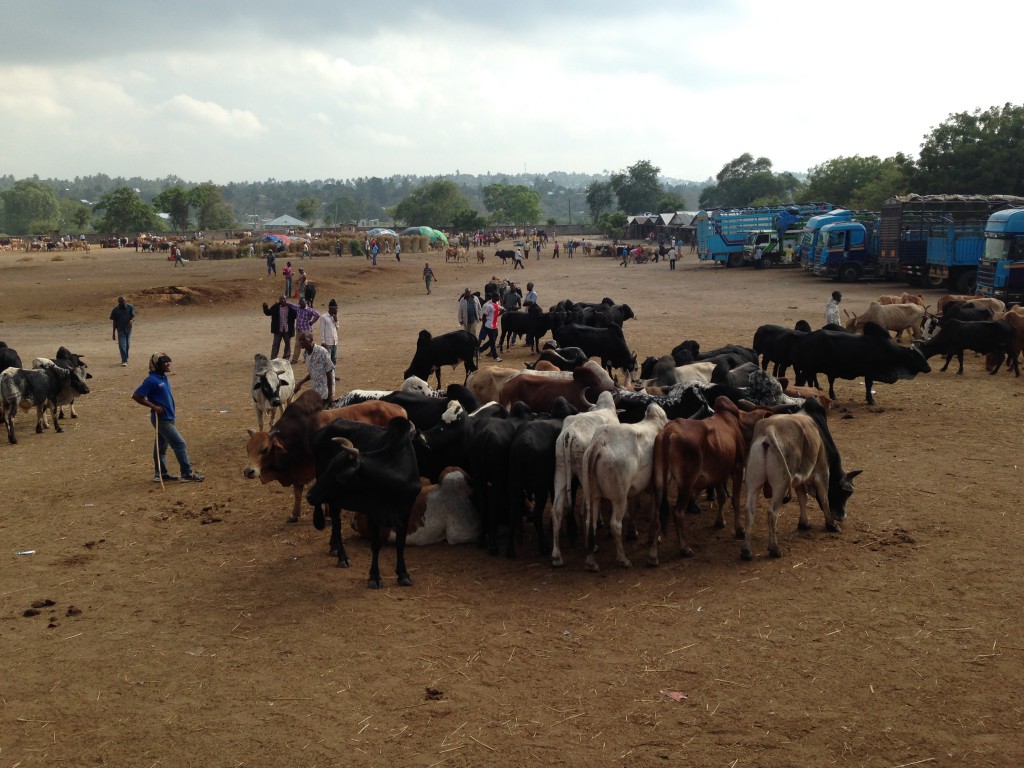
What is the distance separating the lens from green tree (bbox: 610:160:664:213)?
114000mm

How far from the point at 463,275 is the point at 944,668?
44.1 m

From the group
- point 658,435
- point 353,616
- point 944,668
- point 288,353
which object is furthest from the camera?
point 288,353

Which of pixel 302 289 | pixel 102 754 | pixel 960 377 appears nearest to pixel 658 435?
pixel 102 754

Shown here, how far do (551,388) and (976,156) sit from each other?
46.4m

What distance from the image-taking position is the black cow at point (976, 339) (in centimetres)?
1698

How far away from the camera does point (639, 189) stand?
114 metres

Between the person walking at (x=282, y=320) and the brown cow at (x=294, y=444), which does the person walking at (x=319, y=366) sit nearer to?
the brown cow at (x=294, y=444)

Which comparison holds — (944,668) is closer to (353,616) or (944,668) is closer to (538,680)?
(538,680)

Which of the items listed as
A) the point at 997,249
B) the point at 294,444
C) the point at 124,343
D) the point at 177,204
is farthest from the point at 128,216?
the point at 294,444

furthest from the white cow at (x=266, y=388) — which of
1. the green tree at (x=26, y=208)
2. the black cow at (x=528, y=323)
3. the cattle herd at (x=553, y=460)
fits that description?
the green tree at (x=26, y=208)

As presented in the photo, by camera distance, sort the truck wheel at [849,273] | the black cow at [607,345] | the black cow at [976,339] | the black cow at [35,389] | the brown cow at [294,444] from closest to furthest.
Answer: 1. the brown cow at [294,444]
2. the black cow at [35,389]
3. the black cow at [976,339]
4. the black cow at [607,345]
5. the truck wheel at [849,273]

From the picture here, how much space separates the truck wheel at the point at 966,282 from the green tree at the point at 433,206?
8513cm

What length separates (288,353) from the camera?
1952 centimetres

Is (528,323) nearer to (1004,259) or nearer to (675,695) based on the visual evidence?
(1004,259)
